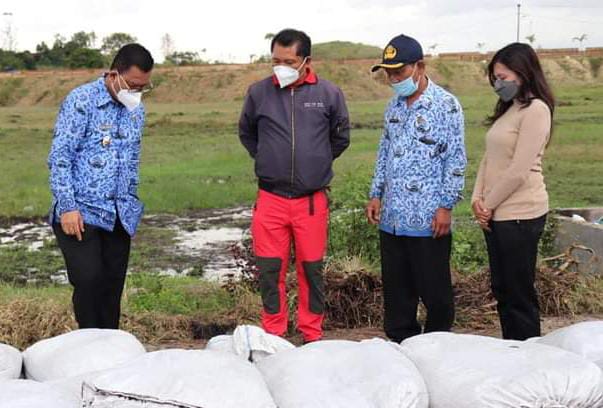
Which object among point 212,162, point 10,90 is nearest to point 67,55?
point 10,90

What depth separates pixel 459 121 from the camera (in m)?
3.93

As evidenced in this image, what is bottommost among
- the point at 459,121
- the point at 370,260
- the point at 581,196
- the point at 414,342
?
the point at 581,196

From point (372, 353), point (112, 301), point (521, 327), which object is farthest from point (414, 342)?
point (112, 301)

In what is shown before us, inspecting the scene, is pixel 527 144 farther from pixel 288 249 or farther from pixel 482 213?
pixel 288 249

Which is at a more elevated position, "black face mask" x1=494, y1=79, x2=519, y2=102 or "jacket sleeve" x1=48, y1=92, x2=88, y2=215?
"black face mask" x1=494, y1=79, x2=519, y2=102

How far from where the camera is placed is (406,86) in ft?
12.7

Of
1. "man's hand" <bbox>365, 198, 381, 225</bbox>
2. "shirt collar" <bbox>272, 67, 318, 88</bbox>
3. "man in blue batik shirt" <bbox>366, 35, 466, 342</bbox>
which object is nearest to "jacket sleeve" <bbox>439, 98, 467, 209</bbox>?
"man in blue batik shirt" <bbox>366, 35, 466, 342</bbox>

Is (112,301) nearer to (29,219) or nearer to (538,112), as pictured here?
(538,112)

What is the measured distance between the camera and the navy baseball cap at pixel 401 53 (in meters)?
3.84

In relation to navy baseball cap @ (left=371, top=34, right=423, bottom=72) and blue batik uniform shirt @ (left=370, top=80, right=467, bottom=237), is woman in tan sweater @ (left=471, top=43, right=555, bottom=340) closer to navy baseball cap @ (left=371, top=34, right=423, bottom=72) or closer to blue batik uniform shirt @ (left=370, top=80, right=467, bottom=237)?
blue batik uniform shirt @ (left=370, top=80, right=467, bottom=237)

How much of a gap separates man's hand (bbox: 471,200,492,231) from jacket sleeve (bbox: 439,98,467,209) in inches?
3.9

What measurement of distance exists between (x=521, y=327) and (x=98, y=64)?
50270mm

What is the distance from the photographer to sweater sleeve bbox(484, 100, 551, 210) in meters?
3.64

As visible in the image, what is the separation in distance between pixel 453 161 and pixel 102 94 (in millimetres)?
1577
